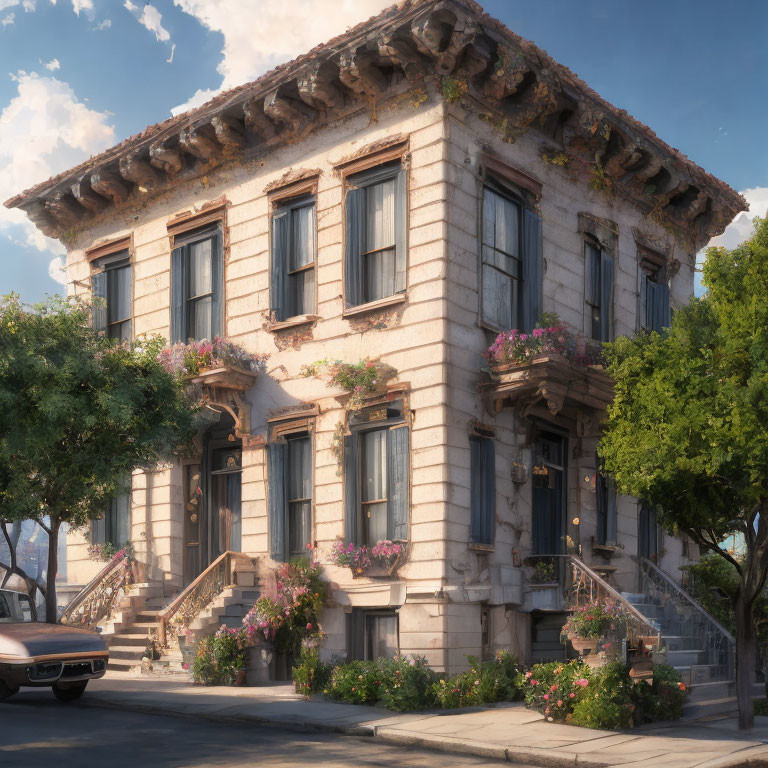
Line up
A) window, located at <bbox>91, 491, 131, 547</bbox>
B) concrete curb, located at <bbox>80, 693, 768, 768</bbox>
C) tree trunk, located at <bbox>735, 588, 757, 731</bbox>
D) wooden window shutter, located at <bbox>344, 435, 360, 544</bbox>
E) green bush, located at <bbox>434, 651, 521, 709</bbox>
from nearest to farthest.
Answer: concrete curb, located at <bbox>80, 693, 768, 768</bbox>, tree trunk, located at <bbox>735, 588, 757, 731</bbox>, green bush, located at <bbox>434, 651, 521, 709</bbox>, wooden window shutter, located at <bbox>344, 435, 360, 544</bbox>, window, located at <bbox>91, 491, 131, 547</bbox>

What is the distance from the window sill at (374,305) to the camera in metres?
17.3

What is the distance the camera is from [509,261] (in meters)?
18.5

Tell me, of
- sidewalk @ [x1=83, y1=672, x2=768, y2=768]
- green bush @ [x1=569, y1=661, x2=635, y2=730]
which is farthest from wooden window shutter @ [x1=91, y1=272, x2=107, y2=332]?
green bush @ [x1=569, y1=661, x2=635, y2=730]

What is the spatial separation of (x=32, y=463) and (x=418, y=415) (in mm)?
6323

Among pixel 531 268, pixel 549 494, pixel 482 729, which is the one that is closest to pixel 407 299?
pixel 531 268

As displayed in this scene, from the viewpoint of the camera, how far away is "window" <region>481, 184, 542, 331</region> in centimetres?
1792

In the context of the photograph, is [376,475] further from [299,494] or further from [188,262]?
[188,262]

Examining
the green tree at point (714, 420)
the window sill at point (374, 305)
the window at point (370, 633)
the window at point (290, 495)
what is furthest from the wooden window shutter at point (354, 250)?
the green tree at point (714, 420)

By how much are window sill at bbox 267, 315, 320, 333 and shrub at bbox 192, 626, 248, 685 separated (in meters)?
5.41

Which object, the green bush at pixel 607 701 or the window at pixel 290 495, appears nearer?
the green bush at pixel 607 701

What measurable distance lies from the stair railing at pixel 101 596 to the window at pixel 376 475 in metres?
5.63

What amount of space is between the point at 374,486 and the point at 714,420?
6628 millimetres

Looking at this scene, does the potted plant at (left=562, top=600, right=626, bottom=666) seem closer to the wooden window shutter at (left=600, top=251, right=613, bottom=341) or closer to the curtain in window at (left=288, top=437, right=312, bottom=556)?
the curtain in window at (left=288, top=437, right=312, bottom=556)

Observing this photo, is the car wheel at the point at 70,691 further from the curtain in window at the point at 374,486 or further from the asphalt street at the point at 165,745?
the curtain in window at the point at 374,486
